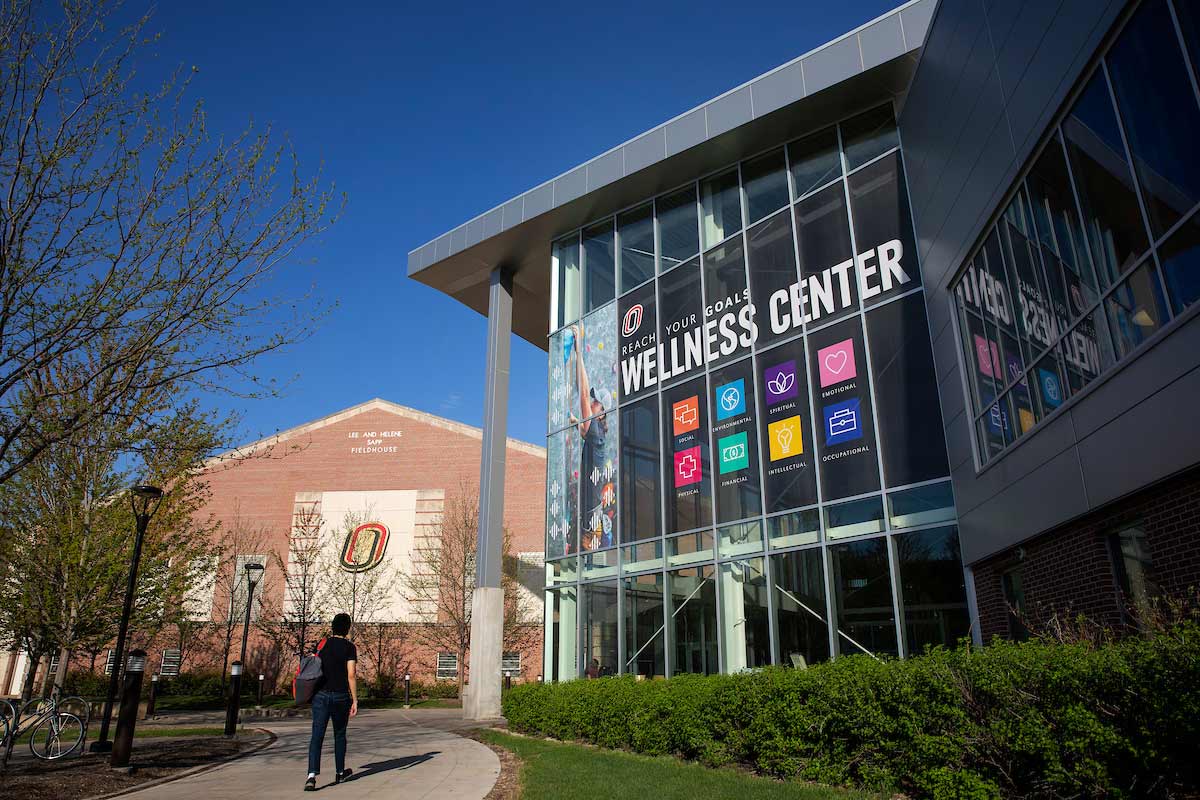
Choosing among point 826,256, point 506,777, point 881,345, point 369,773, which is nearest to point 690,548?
point 881,345

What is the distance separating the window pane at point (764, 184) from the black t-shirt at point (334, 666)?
1206 cm

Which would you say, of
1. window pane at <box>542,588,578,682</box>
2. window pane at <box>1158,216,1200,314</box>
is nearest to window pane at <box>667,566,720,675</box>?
Result: window pane at <box>542,588,578,682</box>

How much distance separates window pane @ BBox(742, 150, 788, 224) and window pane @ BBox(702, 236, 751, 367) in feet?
2.54

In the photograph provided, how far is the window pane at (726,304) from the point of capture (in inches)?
638

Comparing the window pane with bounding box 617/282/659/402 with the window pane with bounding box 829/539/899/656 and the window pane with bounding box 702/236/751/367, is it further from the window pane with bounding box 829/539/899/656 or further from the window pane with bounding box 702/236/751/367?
the window pane with bounding box 829/539/899/656

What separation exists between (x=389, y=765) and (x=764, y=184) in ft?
43.3

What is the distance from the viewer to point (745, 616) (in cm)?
1453

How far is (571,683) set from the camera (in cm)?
1436

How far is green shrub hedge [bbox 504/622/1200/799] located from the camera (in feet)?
16.9

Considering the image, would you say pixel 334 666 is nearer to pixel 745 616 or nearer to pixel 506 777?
pixel 506 777

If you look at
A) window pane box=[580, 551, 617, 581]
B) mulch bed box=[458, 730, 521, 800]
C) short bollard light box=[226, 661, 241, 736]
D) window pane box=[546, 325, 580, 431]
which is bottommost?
mulch bed box=[458, 730, 521, 800]

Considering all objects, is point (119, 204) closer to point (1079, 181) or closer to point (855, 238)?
point (1079, 181)

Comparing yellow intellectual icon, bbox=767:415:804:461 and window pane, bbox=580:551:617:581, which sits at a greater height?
yellow intellectual icon, bbox=767:415:804:461

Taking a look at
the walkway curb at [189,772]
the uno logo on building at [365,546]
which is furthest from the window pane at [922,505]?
Result: the uno logo on building at [365,546]
